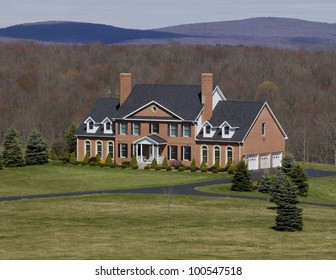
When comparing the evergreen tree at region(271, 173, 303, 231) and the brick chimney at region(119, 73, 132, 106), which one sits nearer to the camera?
the evergreen tree at region(271, 173, 303, 231)

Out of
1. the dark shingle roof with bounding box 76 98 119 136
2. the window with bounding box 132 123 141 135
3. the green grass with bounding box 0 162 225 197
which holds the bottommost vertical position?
the green grass with bounding box 0 162 225 197

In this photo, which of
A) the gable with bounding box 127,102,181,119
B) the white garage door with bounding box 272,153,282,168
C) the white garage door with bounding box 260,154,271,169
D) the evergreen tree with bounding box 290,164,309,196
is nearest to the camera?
the evergreen tree with bounding box 290,164,309,196

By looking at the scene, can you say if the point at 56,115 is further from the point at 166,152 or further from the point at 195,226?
the point at 195,226

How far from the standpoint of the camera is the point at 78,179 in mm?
82688

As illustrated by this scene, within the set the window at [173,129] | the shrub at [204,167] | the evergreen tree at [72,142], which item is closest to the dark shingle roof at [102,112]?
the evergreen tree at [72,142]

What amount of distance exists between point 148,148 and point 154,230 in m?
41.1

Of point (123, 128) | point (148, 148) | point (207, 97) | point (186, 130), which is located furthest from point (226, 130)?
point (123, 128)

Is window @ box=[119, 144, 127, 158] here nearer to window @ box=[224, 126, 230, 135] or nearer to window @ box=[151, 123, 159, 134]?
window @ box=[151, 123, 159, 134]

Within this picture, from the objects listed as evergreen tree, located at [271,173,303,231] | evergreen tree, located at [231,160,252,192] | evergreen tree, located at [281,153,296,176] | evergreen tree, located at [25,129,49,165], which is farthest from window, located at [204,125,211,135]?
evergreen tree, located at [271,173,303,231]

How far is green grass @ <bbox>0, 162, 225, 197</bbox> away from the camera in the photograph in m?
77.3

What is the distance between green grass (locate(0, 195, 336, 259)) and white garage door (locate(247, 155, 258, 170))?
21.9m

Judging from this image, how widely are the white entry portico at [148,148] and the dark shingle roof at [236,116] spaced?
382cm

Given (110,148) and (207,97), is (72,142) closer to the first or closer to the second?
(110,148)

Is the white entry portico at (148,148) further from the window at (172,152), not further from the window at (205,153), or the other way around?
the window at (205,153)
